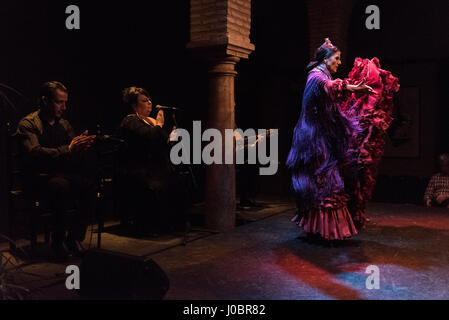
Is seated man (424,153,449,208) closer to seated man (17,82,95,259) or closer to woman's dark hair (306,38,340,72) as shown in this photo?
woman's dark hair (306,38,340,72)

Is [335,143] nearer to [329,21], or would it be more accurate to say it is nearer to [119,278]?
[119,278]

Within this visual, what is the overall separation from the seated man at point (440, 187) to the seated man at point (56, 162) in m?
5.73

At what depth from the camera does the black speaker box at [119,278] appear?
3170 millimetres

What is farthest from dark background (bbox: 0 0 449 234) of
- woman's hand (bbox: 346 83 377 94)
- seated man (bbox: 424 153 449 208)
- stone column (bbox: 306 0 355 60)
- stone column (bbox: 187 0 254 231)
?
woman's hand (bbox: 346 83 377 94)

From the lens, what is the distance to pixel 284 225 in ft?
22.3

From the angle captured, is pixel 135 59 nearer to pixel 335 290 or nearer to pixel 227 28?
pixel 227 28

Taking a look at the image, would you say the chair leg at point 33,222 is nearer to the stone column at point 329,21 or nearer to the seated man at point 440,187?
the stone column at point 329,21

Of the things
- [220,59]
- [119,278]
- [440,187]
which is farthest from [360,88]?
[440,187]

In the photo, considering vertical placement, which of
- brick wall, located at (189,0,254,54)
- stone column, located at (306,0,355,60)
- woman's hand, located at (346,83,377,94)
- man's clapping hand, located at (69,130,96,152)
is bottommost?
man's clapping hand, located at (69,130,96,152)

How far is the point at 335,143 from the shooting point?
17.2 ft

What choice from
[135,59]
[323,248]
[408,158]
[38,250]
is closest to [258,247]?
[323,248]

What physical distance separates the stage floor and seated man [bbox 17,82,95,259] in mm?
434

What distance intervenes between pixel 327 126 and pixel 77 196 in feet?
8.64

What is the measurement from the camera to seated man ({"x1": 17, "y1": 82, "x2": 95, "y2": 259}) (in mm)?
4766
